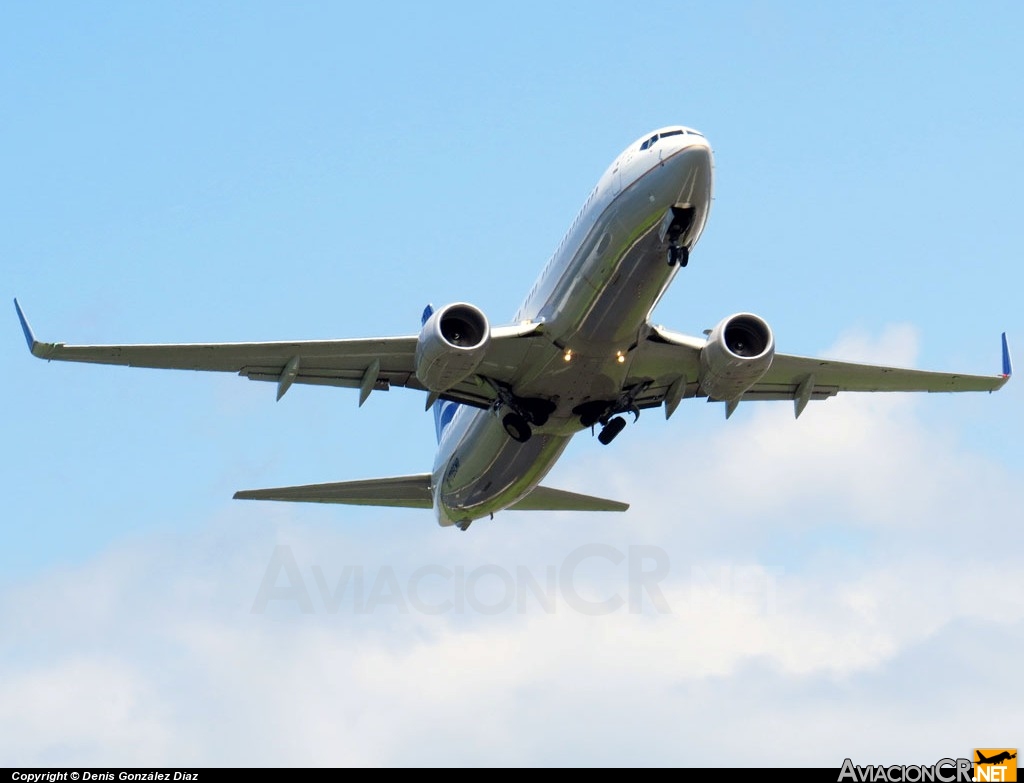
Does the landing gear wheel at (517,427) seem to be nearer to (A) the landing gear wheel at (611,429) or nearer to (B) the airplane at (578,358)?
(B) the airplane at (578,358)

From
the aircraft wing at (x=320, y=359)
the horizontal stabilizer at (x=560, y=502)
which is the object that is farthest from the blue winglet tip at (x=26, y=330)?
the horizontal stabilizer at (x=560, y=502)

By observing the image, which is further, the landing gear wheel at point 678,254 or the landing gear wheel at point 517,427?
the landing gear wheel at point 517,427

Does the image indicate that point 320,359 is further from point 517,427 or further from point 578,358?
point 578,358

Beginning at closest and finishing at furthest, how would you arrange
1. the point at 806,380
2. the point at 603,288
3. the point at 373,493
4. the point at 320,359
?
the point at 603,288 → the point at 320,359 → the point at 806,380 → the point at 373,493

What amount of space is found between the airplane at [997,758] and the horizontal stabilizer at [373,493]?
1940 centimetres

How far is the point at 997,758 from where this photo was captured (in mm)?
26375

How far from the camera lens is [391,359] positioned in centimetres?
3566

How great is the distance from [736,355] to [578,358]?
11.6 ft

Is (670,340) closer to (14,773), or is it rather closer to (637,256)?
(637,256)

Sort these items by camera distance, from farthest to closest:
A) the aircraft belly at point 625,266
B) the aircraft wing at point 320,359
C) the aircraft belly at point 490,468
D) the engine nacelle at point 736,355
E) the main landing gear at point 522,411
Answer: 1. the aircraft belly at point 490,468
2. the main landing gear at point 522,411
3. the engine nacelle at point 736,355
4. the aircraft wing at point 320,359
5. the aircraft belly at point 625,266

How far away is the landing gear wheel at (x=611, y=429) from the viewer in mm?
36375

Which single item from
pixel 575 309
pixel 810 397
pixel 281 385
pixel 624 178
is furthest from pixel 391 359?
pixel 810 397

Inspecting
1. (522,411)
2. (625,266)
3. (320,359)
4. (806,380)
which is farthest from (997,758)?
(320,359)

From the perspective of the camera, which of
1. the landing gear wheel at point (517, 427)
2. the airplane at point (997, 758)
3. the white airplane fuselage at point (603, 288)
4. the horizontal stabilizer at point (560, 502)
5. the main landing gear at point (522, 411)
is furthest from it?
the horizontal stabilizer at point (560, 502)
